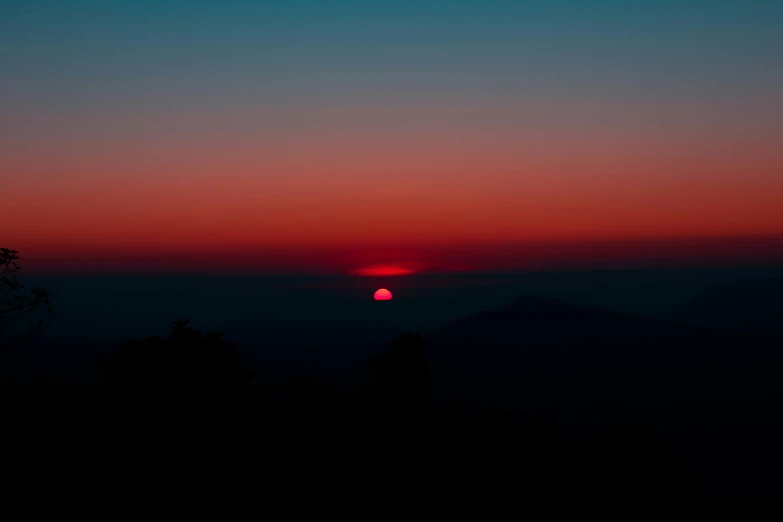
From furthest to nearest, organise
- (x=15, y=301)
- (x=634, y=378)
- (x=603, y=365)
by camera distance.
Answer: (x=603, y=365) → (x=634, y=378) → (x=15, y=301)

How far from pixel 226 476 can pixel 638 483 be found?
15605 mm

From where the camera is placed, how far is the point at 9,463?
21297 millimetres

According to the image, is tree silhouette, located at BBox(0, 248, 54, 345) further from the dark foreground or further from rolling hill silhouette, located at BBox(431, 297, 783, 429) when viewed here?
rolling hill silhouette, located at BBox(431, 297, 783, 429)

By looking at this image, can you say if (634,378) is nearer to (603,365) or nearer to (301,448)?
(603,365)

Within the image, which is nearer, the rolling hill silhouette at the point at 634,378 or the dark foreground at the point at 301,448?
the dark foreground at the point at 301,448

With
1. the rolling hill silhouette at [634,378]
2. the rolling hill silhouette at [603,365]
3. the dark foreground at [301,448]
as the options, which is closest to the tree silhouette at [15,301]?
the dark foreground at [301,448]

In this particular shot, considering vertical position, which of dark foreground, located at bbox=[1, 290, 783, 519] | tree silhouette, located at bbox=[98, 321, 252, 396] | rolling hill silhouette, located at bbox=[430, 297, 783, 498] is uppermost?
tree silhouette, located at bbox=[98, 321, 252, 396]

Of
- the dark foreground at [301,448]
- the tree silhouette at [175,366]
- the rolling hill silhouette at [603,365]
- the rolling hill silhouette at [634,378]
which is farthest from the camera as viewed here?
the rolling hill silhouette at [603,365]

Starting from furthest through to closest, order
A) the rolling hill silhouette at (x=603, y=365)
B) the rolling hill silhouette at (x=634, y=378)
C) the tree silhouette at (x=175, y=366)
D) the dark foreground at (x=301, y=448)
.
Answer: the rolling hill silhouette at (x=603, y=365)
the rolling hill silhouette at (x=634, y=378)
the tree silhouette at (x=175, y=366)
the dark foreground at (x=301, y=448)

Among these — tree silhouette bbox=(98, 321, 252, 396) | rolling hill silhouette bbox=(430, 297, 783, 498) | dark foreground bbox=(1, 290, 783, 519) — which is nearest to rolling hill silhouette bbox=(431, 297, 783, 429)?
rolling hill silhouette bbox=(430, 297, 783, 498)

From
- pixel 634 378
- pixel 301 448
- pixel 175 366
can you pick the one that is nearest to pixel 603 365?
pixel 634 378

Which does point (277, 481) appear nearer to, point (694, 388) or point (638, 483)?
point (638, 483)

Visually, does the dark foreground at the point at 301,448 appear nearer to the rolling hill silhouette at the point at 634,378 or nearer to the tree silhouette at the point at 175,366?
the tree silhouette at the point at 175,366

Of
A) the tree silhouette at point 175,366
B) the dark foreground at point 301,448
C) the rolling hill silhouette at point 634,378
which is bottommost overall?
the rolling hill silhouette at point 634,378
